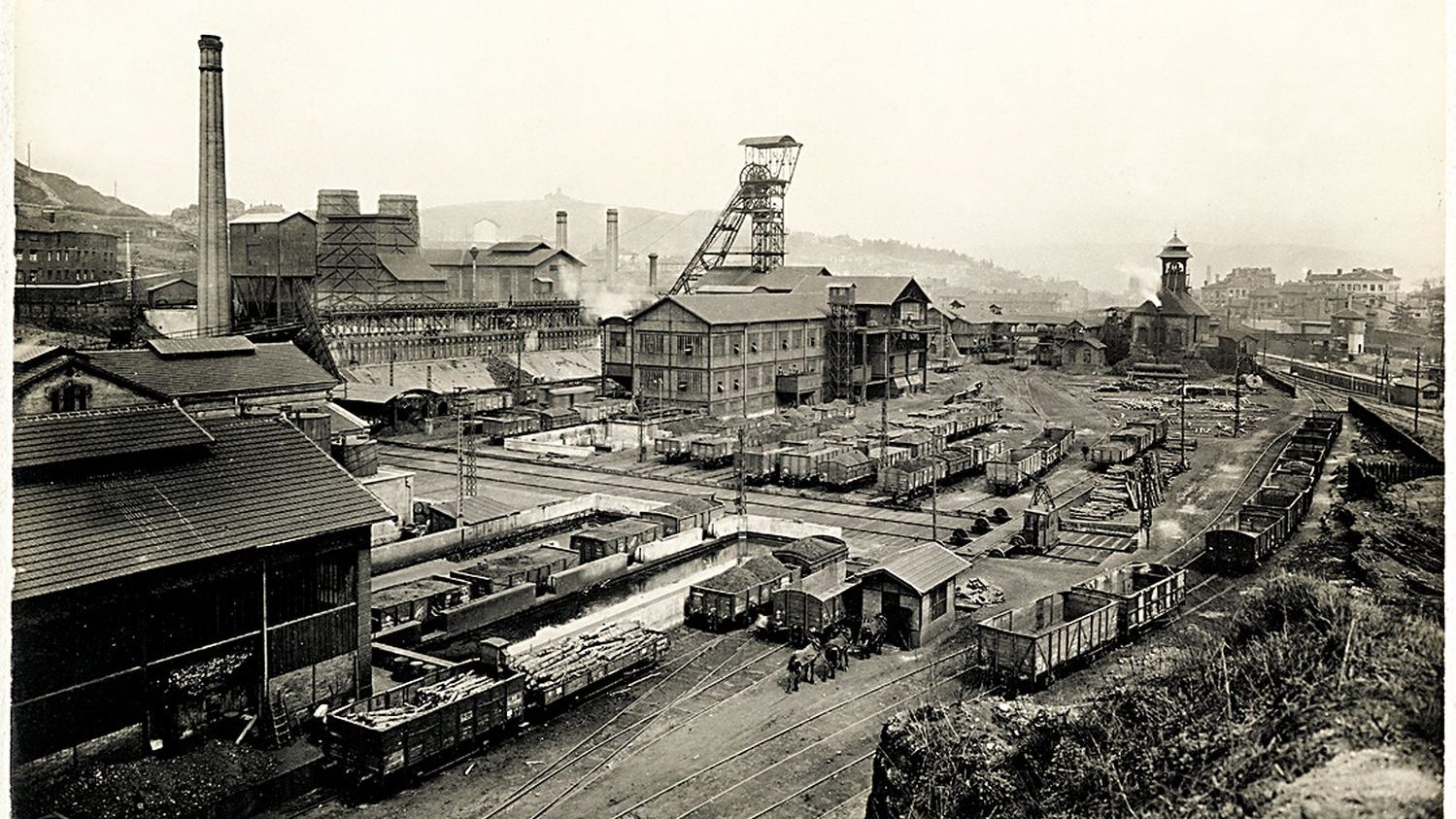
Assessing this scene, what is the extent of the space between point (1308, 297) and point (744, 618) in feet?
284

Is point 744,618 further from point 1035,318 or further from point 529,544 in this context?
point 1035,318

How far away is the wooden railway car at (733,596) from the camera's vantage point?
2136 cm

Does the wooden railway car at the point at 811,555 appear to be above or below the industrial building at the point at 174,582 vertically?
below

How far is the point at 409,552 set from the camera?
26.9 m

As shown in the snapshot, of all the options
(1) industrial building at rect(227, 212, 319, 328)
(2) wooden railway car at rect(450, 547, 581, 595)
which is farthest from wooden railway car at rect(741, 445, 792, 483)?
(1) industrial building at rect(227, 212, 319, 328)

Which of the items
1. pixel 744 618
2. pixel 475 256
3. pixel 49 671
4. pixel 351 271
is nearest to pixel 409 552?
pixel 744 618

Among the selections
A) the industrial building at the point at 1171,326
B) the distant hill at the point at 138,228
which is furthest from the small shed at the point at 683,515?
the industrial building at the point at 1171,326

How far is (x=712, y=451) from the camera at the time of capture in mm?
40000

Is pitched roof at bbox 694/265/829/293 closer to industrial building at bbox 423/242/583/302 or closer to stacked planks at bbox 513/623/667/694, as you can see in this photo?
industrial building at bbox 423/242/583/302

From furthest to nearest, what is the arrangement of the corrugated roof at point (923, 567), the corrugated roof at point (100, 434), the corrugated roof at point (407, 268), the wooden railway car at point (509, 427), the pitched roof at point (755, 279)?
the pitched roof at point (755, 279)
the corrugated roof at point (407, 268)
the wooden railway car at point (509, 427)
the corrugated roof at point (923, 567)
the corrugated roof at point (100, 434)

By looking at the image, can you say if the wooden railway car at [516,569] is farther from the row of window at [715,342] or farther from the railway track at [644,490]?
the row of window at [715,342]

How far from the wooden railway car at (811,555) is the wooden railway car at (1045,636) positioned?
4.89 meters

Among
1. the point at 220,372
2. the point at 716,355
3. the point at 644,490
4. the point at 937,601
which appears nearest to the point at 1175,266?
the point at 716,355

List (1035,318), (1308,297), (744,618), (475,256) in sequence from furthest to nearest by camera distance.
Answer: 1. (1035,318)
2. (1308,297)
3. (475,256)
4. (744,618)
